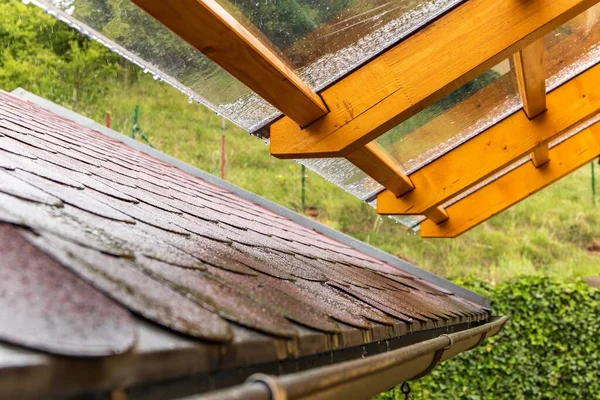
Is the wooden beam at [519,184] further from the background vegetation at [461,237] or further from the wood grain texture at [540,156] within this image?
the background vegetation at [461,237]

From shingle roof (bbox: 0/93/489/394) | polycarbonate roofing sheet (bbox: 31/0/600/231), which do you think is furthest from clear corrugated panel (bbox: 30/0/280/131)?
shingle roof (bbox: 0/93/489/394)

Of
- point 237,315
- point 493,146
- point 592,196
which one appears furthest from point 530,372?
point 592,196

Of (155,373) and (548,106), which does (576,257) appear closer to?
(548,106)

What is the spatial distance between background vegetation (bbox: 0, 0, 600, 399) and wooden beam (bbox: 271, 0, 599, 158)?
4462 mm

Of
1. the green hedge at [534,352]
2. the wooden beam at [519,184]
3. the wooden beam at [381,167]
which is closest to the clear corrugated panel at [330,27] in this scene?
the wooden beam at [381,167]

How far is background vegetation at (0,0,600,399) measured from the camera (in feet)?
18.9

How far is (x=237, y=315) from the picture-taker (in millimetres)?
924

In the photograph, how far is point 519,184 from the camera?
4.04 meters

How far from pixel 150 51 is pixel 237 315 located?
3.29ft

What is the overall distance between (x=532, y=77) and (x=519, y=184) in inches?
66.0

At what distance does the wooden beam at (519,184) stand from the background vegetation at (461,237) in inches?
79.1

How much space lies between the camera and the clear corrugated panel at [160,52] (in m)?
1.50

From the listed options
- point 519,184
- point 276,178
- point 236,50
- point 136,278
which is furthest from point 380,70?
point 276,178

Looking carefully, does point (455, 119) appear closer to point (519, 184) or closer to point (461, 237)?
point (519, 184)
